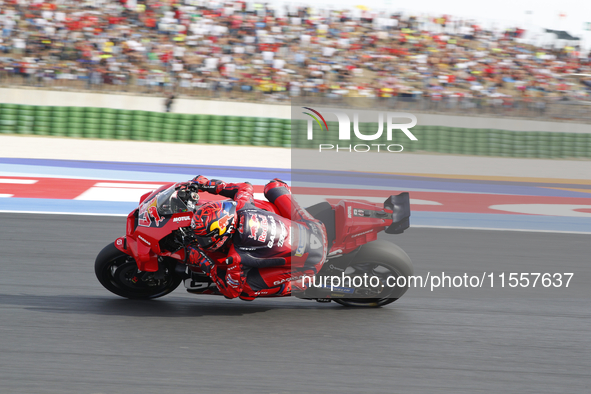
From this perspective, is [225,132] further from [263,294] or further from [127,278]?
[263,294]

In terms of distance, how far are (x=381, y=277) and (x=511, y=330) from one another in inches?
42.2

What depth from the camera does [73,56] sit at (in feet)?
55.6

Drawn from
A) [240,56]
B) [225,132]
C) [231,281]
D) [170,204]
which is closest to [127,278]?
[170,204]

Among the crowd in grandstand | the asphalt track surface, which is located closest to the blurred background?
the crowd in grandstand

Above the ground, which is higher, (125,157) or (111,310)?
(111,310)

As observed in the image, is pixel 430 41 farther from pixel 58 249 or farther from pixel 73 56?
pixel 58 249

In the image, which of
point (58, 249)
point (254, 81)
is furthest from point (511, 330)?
point (254, 81)

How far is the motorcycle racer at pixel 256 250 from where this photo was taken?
3953 mm

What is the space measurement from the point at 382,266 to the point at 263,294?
94cm

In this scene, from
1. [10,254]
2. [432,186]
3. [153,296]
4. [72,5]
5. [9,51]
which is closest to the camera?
[153,296]

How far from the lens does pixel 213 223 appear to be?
3.80m

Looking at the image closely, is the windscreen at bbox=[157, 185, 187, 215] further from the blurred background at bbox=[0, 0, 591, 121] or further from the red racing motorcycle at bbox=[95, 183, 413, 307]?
the blurred background at bbox=[0, 0, 591, 121]

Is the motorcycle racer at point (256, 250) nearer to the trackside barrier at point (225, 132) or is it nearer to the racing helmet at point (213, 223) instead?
the racing helmet at point (213, 223)

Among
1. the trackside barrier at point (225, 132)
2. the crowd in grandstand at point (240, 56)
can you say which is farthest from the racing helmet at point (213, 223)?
the crowd in grandstand at point (240, 56)
